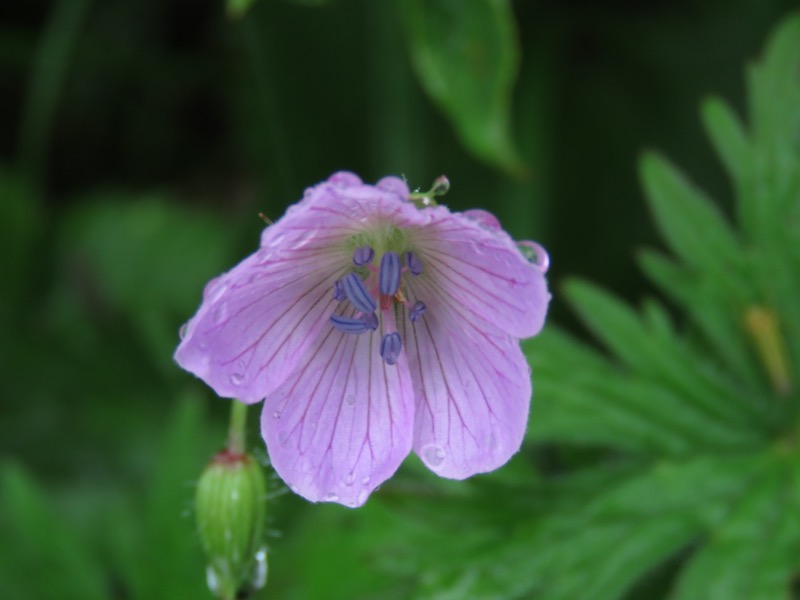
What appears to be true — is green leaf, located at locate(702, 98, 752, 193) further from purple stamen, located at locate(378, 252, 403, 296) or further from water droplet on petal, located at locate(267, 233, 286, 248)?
water droplet on petal, located at locate(267, 233, 286, 248)

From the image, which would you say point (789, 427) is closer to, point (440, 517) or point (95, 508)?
point (440, 517)

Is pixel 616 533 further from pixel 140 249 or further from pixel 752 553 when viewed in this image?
pixel 140 249

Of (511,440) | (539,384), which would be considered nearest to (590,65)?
(539,384)

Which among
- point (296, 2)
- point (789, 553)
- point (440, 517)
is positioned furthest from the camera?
point (296, 2)

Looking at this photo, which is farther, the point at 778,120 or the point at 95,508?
the point at 95,508

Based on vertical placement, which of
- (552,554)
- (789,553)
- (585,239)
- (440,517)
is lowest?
(789,553)

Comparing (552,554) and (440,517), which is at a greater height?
(440,517)

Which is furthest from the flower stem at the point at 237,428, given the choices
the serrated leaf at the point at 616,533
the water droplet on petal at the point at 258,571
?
the serrated leaf at the point at 616,533
